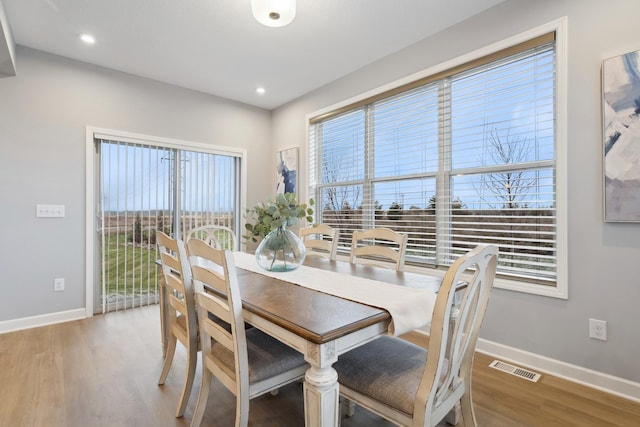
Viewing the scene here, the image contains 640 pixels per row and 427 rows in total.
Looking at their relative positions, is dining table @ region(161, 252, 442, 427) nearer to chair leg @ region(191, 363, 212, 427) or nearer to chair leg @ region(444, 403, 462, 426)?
chair leg @ region(191, 363, 212, 427)

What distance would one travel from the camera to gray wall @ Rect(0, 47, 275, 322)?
2.88 metres

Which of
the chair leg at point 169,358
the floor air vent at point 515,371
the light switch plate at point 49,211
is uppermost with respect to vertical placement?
the light switch plate at point 49,211

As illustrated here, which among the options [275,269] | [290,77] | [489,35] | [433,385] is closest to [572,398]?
[433,385]

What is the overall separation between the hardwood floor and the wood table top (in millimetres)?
709

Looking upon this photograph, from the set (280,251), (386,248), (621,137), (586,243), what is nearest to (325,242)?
(386,248)

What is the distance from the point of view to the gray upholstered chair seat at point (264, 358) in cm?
132

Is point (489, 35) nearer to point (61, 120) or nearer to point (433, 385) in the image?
point (433, 385)

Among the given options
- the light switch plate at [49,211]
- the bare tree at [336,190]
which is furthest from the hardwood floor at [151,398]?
the bare tree at [336,190]

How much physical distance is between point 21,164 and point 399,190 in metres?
3.53

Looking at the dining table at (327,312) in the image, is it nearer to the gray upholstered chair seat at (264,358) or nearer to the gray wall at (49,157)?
the gray upholstered chair seat at (264,358)

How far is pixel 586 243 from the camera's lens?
1.98 m

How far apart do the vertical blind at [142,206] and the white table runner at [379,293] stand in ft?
7.56

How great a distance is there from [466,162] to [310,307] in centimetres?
198

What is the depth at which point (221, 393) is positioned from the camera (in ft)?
6.16
